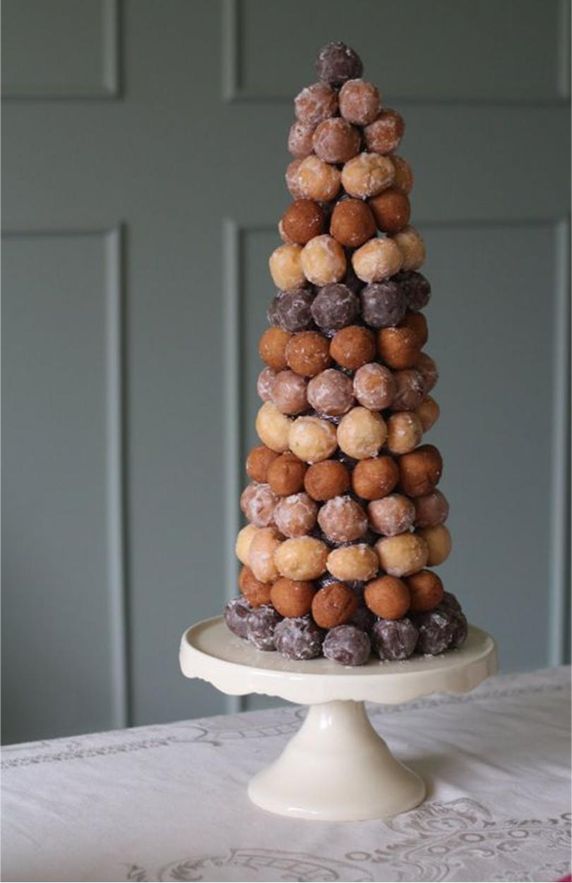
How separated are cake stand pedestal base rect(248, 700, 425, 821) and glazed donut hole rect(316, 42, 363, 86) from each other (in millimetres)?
537

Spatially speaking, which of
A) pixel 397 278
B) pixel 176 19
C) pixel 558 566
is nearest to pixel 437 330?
pixel 558 566

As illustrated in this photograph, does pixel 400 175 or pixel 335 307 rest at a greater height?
pixel 400 175

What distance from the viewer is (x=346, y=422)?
1.10 meters

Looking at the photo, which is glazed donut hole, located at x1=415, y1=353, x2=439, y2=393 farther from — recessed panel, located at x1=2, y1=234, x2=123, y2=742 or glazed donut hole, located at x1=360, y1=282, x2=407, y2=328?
recessed panel, located at x1=2, y1=234, x2=123, y2=742

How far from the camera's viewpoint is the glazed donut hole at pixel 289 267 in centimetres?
114

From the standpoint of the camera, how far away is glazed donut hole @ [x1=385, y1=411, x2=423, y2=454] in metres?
1.11

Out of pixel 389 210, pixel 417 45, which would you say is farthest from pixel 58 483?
pixel 389 210

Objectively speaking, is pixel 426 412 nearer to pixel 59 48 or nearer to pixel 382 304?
pixel 382 304

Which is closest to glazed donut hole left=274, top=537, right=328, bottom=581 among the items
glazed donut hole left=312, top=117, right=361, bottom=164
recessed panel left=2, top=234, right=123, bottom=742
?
glazed donut hole left=312, top=117, right=361, bottom=164

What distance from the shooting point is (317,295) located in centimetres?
113

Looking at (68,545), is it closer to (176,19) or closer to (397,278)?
(176,19)

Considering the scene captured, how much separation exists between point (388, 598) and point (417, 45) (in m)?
1.65

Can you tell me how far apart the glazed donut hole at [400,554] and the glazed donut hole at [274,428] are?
0.39ft

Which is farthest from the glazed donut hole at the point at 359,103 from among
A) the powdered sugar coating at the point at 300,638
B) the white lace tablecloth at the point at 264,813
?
the white lace tablecloth at the point at 264,813
